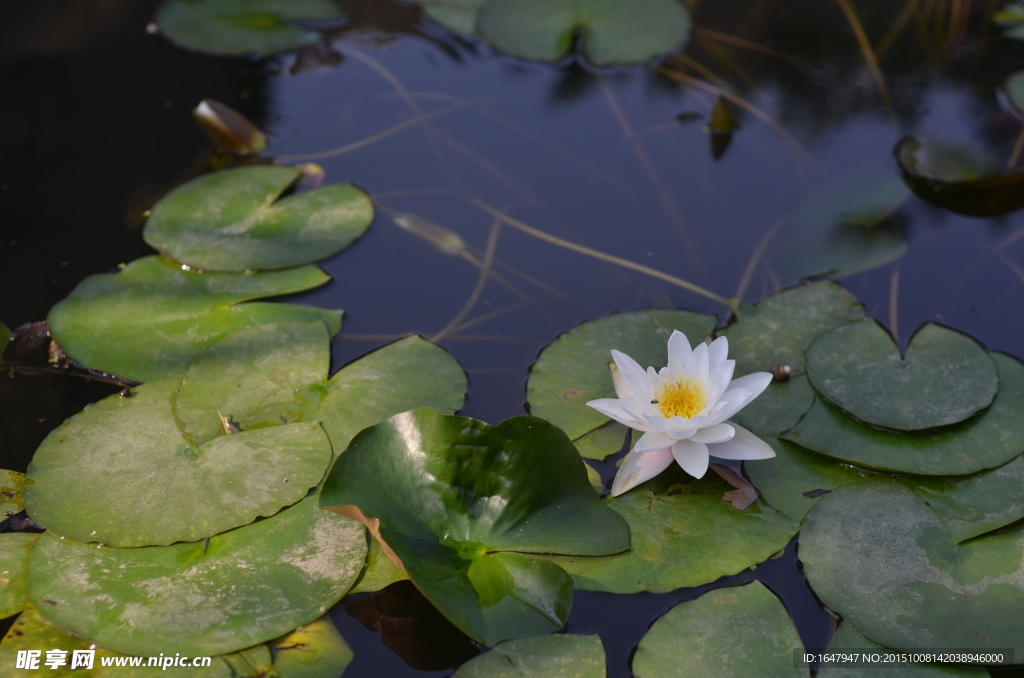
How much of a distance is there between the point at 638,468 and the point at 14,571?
1.39m

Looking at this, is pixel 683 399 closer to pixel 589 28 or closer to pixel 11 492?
pixel 11 492

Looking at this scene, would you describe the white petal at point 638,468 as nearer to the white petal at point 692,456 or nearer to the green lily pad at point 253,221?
the white petal at point 692,456

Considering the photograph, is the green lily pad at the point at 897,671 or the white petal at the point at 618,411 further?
the white petal at the point at 618,411

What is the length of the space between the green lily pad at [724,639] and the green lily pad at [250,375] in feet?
3.44

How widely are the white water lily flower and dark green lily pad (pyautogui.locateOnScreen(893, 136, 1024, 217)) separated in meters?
1.39

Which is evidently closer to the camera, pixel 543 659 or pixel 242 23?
pixel 543 659

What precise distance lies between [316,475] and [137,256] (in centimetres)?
116

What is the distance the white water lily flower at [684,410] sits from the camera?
5.34 feet

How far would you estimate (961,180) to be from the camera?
252 centimetres

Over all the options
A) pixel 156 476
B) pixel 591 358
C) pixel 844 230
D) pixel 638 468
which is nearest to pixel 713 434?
pixel 638 468

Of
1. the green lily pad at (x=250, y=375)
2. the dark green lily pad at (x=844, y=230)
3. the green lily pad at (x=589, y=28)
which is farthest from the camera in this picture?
the green lily pad at (x=589, y=28)

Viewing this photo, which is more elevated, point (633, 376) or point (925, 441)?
point (633, 376)

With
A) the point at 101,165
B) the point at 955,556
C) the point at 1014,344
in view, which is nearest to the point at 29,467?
the point at 101,165

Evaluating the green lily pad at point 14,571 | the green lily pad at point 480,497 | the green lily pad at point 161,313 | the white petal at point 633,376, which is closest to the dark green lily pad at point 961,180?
the white petal at point 633,376
